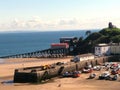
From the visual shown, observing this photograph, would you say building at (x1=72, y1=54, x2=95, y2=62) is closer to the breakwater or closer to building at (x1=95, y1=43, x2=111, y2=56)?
the breakwater

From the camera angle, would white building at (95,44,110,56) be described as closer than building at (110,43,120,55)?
No

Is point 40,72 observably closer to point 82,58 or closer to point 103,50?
point 82,58

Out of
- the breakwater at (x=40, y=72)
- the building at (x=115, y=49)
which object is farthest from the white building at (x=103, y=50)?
the breakwater at (x=40, y=72)

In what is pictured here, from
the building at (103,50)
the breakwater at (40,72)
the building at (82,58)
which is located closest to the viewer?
the breakwater at (40,72)

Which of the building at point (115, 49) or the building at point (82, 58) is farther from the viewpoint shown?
the building at point (115, 49)

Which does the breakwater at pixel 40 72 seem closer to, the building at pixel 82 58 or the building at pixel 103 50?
the building at pixel 82 58

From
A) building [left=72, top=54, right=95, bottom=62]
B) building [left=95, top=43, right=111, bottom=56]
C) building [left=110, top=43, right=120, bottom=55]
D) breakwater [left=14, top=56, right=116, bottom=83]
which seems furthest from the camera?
building [left=95, top=43, right=111, bottom=56]

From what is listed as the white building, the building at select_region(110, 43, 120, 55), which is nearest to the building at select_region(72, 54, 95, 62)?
the white building

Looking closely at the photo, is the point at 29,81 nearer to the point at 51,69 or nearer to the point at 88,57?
the point at 51,69

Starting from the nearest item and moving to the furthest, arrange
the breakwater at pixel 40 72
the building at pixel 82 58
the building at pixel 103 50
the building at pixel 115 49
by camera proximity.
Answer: the breakwater at pixel 40 72
the building at pixel 82 58
the building at pixel 115 49
the building at pixel 103 50

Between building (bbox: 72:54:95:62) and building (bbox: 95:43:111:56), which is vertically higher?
building (bbox: 95:43:111:56)

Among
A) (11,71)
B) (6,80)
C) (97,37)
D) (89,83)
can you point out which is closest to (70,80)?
(89,83)
